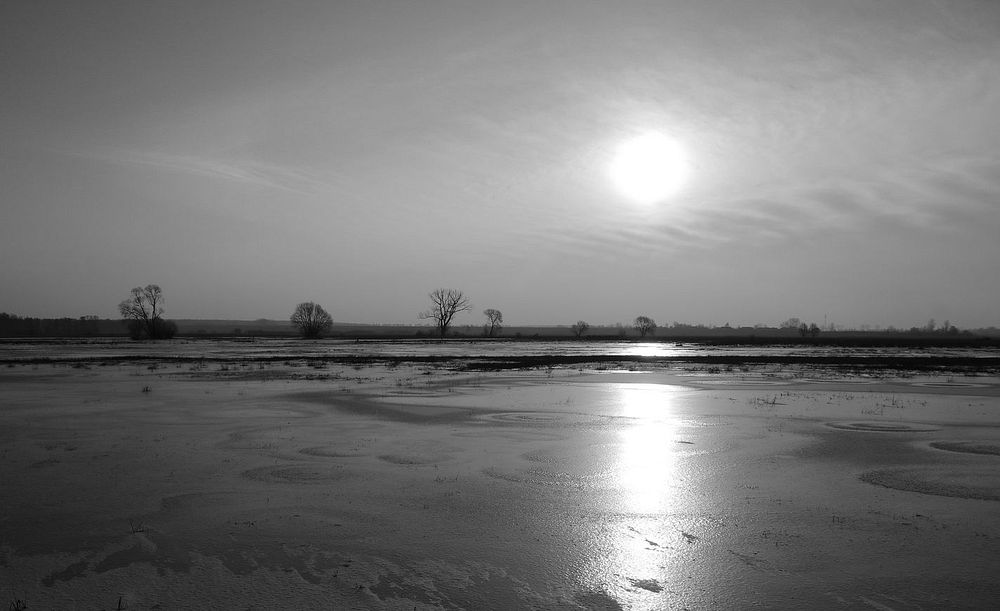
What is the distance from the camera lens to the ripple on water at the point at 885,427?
14289mm

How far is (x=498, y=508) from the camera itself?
8.11m

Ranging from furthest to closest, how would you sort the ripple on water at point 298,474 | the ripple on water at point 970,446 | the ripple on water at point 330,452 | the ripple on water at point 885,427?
the ripple on water at point 885,427, the ripple on water at point 970,446, the ripple on water at point 330,452, the ripple on water at point 298,474

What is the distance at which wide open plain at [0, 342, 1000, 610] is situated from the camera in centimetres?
562

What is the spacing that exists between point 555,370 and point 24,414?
2400cm

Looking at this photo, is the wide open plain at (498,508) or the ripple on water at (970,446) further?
the ripple on water at (970,446)

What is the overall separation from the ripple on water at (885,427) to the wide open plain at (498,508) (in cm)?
13

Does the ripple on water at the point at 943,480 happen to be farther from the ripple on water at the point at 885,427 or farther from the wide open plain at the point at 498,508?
the ripple on water at the point at 885,427

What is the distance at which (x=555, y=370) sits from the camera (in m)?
34.6

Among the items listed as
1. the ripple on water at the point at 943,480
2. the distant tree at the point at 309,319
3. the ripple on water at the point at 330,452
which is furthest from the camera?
the distant tree at the point at 309,319

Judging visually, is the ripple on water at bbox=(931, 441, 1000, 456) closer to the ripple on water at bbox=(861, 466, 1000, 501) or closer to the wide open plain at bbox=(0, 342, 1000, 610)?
the wide open plain at bbox=(0, 342, 1000, 610)

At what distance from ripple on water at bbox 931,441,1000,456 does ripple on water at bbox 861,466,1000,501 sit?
5.72 ft

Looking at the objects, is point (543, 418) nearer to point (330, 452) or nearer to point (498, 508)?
point (330, 452)

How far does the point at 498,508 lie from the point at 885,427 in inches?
443

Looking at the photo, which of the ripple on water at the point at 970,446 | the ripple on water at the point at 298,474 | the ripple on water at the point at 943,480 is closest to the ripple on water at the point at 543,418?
the ripple on water at the point at 298,474
